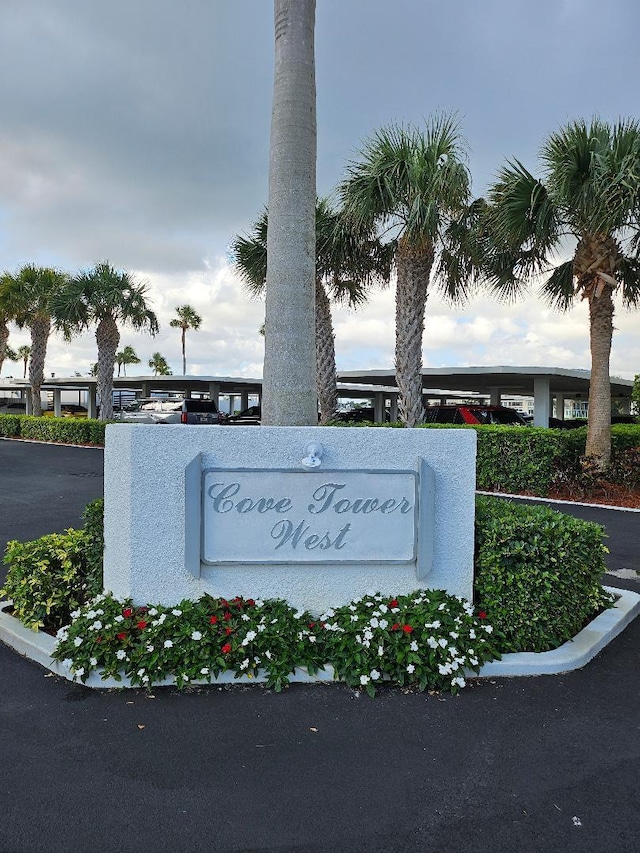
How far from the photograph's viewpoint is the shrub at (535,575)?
4145mm

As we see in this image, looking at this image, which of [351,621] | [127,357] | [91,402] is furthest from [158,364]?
[351,621]

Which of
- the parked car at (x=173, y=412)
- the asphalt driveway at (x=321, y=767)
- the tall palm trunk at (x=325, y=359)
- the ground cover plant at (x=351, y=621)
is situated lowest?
the asphalt driveway at (x=321, y=767)

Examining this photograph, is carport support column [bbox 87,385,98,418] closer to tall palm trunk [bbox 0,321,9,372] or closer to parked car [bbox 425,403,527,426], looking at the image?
tall palm trunk [bbox 0,321,9,372]

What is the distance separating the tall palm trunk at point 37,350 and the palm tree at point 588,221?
22677 mm

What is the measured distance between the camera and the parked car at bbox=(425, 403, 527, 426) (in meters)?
17.5

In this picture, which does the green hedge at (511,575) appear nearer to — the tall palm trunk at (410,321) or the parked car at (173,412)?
the tall palm trunk at (410,321)

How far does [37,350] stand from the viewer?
2789 cm

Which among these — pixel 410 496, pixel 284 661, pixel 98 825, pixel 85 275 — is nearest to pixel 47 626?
pixel 284 661

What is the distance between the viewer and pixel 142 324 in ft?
78.7

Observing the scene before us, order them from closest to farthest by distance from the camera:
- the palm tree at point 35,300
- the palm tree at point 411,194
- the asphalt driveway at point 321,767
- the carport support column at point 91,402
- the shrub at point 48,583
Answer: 1. the asphalt driveway at point 321,767
2. the shrub at point 48,583
3. the palm tree at point 411,194
4. the palm tree at point 35,300
5. the carport support column at point 91,402

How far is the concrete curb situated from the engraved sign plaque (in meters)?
0.78

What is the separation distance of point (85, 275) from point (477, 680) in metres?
22.7

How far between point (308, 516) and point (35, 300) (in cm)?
2662

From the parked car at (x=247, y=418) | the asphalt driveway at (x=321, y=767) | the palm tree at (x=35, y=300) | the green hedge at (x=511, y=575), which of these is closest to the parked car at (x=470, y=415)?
the parked car at (x=247, y=418)
